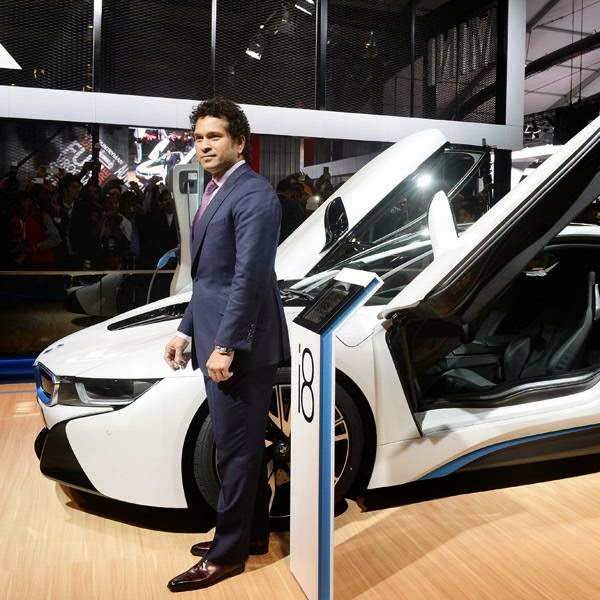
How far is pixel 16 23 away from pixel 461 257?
5.22m

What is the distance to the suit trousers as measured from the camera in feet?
7.20

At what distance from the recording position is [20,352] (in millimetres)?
6059

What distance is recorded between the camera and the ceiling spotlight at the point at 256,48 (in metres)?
6.68

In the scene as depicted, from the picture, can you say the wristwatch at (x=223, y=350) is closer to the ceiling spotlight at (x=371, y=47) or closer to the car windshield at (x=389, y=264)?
the car windshield at (x=389, y=264)

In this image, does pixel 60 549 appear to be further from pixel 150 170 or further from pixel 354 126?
pixel 354 126

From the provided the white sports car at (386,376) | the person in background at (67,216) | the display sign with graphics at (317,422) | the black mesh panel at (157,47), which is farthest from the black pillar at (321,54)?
the display sign with graphics at (317,422)

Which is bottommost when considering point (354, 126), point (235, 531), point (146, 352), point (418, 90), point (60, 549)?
point (60, 549)

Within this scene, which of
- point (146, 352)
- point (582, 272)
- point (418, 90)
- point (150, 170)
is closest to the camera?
point (146, 352)

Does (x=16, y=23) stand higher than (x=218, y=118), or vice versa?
(x=16, y=23)

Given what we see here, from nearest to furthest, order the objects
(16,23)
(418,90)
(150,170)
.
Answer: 1. (16,23)
2. (150,170)
3. (418,90)

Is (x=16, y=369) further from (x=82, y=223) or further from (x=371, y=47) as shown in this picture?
(x=371, y=47)

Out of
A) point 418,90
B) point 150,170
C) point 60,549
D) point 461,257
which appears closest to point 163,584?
point 60,549

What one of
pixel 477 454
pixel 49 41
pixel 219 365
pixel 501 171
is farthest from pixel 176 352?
pixel 501 171

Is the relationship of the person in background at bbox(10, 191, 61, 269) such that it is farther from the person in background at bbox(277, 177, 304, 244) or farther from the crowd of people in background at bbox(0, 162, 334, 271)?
the person in background at bbox(277, 177, 304, 244)
